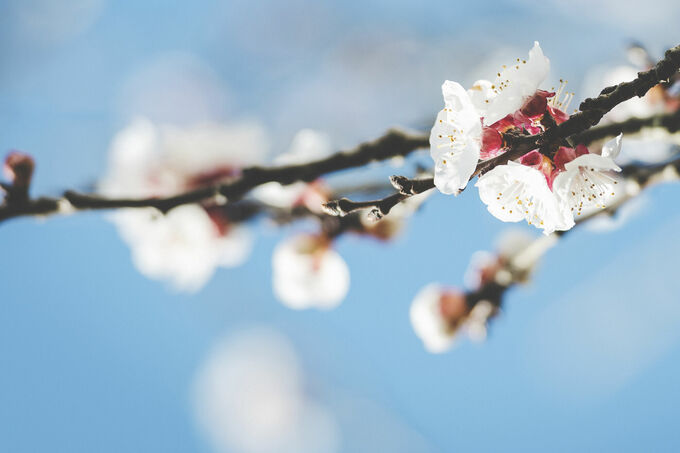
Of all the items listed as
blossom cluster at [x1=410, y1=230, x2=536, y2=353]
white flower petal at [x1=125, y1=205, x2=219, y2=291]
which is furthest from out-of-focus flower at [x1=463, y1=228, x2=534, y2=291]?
white flower petal at [x1=125, y1=205, x2=219, y2=291]

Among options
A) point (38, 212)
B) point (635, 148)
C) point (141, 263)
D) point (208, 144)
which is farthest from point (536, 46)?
point (141, 263)

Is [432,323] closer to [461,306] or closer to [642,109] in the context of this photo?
[461,306]

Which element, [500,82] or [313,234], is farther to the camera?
[313,234]

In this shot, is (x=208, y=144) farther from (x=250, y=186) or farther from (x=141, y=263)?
(x=250, y=186)

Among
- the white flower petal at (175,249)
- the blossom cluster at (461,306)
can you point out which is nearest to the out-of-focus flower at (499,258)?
the blossom cluster at (461,306)

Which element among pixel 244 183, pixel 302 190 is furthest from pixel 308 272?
pixel 244 183

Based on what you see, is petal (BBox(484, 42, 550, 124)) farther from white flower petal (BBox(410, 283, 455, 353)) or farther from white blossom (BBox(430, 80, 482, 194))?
white flower petal (BBox(410, 283, 455, 353))
